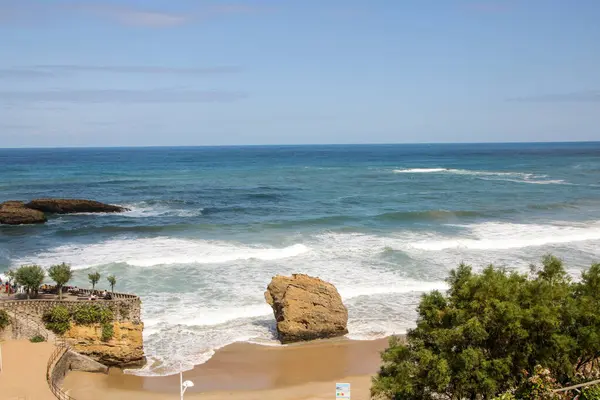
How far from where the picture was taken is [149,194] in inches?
3135

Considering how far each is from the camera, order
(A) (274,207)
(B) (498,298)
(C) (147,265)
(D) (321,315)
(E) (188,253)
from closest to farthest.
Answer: (B) (498,298) → (D) (321,315) → (C) (147,265) → (E) (188,253) → (A) (274,207)

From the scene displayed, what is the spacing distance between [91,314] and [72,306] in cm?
87

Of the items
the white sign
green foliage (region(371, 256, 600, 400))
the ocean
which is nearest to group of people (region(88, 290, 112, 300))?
the ocean

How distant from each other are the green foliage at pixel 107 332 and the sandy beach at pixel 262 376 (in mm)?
1372

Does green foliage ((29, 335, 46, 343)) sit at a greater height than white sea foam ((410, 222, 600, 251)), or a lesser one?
lesser

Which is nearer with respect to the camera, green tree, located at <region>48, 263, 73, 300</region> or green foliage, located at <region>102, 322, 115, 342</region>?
green foliage, located at <region>102, 322, 115, 342</region>

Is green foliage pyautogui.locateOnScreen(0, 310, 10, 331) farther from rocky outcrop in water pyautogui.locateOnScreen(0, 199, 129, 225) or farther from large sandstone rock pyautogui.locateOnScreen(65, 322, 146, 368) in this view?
rocky outcrop in water pyautogui.locateOnScreen(0, 199, 129, 225)

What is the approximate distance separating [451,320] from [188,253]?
28346mm

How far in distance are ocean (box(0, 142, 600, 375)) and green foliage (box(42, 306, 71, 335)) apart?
401 cm

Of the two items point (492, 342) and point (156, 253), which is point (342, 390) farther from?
point (156, 253)

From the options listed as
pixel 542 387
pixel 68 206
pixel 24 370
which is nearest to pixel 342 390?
pixel 542 387

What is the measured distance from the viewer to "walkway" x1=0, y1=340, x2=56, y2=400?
2094 cm

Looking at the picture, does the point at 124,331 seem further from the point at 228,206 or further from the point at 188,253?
the point at 228,206

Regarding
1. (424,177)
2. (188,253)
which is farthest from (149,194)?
(424,177)
